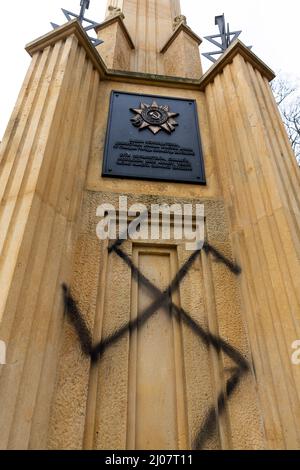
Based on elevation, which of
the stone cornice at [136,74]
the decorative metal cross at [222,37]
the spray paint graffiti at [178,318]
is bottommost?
the spray paint graffiti at [178,318]

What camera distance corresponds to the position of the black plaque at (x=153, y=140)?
391 centimetres

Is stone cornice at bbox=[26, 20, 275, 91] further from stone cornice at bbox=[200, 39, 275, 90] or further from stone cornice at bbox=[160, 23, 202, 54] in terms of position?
stone cornice at bbox=[160, 23, 202, 54]

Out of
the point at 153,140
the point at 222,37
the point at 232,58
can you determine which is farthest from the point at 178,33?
the point at 153,140

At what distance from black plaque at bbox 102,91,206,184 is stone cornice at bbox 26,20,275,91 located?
1.43 ft

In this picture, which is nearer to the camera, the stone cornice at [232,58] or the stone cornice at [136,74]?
the stone cornice at [136,74]

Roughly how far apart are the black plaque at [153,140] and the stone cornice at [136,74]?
435 millimetres

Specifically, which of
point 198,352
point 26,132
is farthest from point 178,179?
point 198,352

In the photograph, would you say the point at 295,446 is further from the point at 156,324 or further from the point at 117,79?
the point at 117,79

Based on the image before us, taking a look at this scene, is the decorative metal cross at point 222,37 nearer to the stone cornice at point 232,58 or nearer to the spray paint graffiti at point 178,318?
the stone cornice at point 232,58

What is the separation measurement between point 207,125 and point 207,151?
23.3 inches

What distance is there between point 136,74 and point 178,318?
4061 millimetres

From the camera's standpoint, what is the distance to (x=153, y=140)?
4230mm

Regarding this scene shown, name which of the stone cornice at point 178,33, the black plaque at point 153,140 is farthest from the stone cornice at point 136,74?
the stone cornice at point 178,33
